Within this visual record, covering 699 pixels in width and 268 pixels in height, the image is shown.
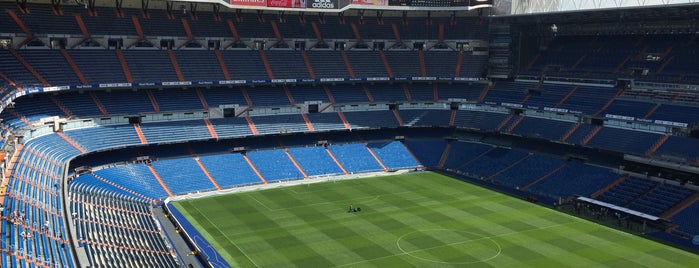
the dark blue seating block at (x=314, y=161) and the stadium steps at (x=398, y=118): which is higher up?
the stadium steps at (x=398, y=118)

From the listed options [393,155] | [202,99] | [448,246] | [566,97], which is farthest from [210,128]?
[566,97]

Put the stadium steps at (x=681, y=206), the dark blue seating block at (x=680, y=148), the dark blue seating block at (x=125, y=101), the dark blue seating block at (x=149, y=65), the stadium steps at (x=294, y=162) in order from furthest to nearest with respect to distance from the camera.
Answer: the stadium steps at (x=294, y=162) < the dark blue seating block at (x=149, y=65) < the dark blue seating block at (x=125, y=101) < the dark blue seating block at (x=680, y=148) < the stadium steps at (x=681, y=206)

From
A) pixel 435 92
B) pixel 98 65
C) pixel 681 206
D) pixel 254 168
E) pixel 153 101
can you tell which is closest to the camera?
pixel 681 206

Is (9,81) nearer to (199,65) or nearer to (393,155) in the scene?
(199,65)

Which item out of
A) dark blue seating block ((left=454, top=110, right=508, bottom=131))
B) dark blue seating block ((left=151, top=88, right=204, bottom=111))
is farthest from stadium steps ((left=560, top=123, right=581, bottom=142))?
dark blue seating block ((left=151, top=88, right=204, bottom=111))

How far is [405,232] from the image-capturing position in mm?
40938

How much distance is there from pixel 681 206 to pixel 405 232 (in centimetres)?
2216

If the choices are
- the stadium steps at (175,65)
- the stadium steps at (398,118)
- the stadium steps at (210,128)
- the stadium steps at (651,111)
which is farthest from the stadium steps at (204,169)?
the stadium steps at (651,111)

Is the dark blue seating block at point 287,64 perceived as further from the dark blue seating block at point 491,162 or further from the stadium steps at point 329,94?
the dark blue seating block at point 491,162

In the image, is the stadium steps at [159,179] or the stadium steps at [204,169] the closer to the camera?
the stadium steps at [159,179]

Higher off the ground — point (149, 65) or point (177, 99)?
point (149, 65)

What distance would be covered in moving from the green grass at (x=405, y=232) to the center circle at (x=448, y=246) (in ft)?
0.22

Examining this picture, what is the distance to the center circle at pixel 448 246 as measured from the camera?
118 feet

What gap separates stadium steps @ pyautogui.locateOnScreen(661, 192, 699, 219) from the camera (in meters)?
43.4
